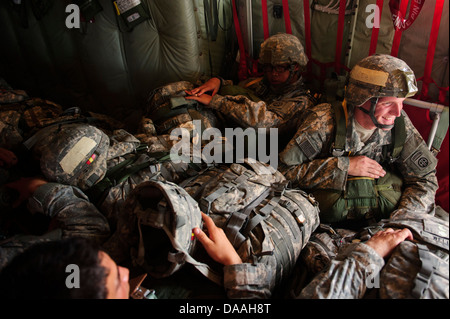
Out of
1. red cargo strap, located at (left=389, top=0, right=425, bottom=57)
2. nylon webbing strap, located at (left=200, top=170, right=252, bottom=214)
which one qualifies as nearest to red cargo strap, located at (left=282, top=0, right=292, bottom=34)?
red cargo strap, located at (left=389, top=0, right=425, bottom=57)

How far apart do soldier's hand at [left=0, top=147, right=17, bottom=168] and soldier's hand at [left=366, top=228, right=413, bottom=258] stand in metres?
2.47

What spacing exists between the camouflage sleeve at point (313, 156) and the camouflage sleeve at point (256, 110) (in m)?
0.33

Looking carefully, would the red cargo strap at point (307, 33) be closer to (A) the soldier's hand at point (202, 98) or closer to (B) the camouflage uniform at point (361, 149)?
(B) the camouflage uniform at point (361, 149)

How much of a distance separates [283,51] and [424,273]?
2168 mm

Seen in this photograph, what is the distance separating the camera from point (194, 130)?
2.67 meters

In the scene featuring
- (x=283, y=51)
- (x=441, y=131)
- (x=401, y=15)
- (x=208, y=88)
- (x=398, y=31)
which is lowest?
(x=441, y=131)

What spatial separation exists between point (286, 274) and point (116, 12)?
9.09 ft

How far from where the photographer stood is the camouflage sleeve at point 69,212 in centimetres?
178

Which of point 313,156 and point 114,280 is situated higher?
point 114,280

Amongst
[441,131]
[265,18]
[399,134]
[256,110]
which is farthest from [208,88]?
[441,131]

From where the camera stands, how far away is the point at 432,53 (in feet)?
8.09

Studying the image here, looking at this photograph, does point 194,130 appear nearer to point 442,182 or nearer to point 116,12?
point 116,12

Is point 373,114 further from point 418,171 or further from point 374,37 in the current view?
point 374,37

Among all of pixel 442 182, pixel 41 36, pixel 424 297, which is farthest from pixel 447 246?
pixel 41 36
